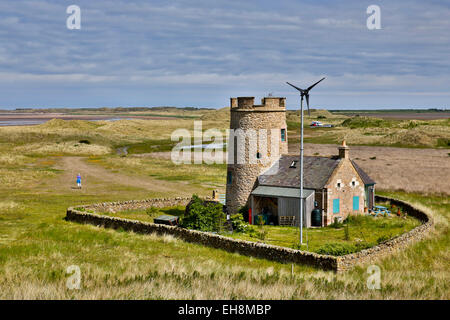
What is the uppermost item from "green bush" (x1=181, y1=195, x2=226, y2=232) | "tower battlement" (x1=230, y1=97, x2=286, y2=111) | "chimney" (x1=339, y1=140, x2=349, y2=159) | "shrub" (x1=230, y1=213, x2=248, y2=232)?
"tower battlement" (x1=230, y1=97, x2=286, y2=111)

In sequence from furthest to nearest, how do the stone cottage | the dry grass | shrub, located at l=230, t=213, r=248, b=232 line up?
the dry grass → the stone cottage → shrub, located at l=230, t=213, r=248, b=232

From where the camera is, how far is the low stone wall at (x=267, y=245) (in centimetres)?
2259

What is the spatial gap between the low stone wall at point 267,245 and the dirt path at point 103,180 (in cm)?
1605

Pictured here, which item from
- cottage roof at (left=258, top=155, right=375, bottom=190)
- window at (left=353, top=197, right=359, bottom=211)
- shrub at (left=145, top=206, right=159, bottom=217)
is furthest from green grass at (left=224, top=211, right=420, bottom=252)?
shrub at (left=145, top=206, right=159, bottom=217)

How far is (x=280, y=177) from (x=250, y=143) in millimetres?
3378

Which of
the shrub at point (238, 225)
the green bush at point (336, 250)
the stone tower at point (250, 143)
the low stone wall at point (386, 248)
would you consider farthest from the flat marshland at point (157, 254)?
the stone tower at point (250, 143)

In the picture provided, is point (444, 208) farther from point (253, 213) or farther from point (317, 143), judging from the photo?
point (317, 143)

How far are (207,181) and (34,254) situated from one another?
117 ft

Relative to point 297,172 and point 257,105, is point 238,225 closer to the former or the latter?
point 297,172

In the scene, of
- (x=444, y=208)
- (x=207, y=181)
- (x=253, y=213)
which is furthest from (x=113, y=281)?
(x=207, y=181)

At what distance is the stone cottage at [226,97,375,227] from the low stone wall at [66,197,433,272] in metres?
5.65

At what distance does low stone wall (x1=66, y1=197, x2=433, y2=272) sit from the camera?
22594 millimetres

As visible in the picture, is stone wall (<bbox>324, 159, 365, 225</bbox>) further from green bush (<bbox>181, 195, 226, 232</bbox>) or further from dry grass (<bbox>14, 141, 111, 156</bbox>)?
dry grass (<bbox>14, 141, 111, 156</bbox>)

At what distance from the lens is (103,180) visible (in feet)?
197
